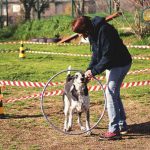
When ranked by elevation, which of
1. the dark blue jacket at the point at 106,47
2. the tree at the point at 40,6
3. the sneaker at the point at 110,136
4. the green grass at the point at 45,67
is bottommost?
the tree at the point at 40,6

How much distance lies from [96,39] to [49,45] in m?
20.0

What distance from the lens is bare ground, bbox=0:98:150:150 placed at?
25.3 feet

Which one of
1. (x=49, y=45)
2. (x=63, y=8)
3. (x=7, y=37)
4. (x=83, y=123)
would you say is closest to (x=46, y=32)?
(x=7, y=37)

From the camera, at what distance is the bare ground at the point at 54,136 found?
A: 7.73 meters

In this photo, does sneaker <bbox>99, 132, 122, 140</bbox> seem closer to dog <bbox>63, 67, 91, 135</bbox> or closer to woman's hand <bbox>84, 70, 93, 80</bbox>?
dog <bbox>63, 67, 91, 135</bbox>

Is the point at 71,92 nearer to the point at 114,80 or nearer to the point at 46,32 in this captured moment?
the point at 114,80

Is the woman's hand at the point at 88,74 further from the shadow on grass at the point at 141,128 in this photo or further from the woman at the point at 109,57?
the shadow on grass at the point at 141,128

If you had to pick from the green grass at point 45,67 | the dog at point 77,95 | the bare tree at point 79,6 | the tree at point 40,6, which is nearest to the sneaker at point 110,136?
the dog at point 77,95

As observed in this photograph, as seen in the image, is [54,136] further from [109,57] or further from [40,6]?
[40,6]

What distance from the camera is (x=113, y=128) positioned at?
8141 mm

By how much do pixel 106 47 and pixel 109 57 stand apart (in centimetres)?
18

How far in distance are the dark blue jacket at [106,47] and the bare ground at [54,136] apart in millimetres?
1144

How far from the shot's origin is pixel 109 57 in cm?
778

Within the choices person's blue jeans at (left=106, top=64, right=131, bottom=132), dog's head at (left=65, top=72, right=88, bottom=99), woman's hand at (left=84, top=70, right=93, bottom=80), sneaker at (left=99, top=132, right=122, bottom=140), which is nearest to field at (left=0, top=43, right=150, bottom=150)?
sneaker at (left=99, top=132, right=122, bottom=140)
